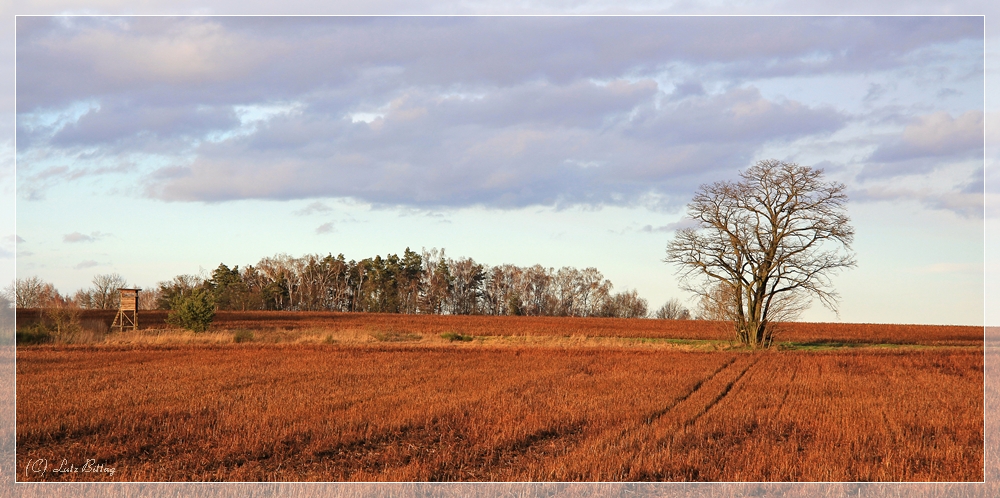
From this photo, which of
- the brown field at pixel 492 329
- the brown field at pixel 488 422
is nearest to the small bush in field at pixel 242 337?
the brown field at pixel 492 329

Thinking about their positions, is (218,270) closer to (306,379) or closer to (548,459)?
(306,379)

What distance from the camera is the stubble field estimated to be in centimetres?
1003

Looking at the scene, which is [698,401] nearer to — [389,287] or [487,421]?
[487,421]

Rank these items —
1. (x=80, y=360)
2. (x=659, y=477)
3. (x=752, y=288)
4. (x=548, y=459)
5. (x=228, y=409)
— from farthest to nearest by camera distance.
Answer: (x=752, y=288)
(x=80, y=360)
(x=228, y=409)
(x=548, y=459)
(x=659, y=477)

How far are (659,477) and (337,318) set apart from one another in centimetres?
6362

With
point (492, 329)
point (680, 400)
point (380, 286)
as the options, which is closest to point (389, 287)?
point (380, 286)

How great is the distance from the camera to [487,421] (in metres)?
13.5

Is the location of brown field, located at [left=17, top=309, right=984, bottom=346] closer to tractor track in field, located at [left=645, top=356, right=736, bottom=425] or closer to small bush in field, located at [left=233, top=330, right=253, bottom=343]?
small bush in field, located at [left=233, top=330, right=253, bottom=343]

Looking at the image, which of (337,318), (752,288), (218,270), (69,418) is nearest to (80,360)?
(69,418)

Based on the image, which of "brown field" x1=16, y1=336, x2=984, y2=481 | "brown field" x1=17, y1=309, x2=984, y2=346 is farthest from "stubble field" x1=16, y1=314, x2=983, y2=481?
"brown field" x1=17, y1=309, x2=984, y2=346

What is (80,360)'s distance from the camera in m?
25.4
